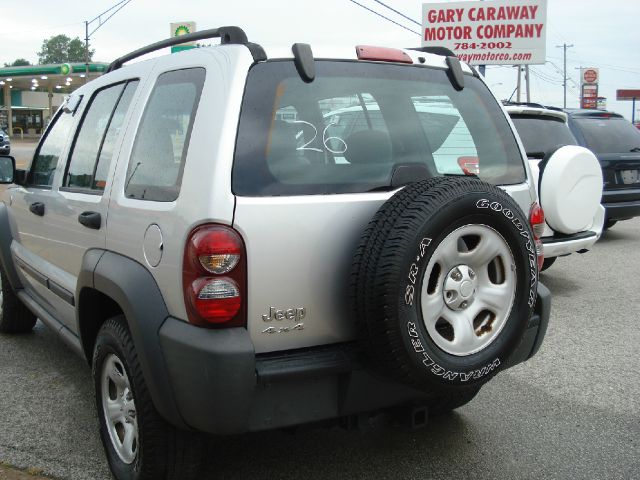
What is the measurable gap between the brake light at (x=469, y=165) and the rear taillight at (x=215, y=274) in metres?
1.19

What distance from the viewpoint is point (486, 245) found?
267 centimetres

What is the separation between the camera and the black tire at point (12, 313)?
511cm

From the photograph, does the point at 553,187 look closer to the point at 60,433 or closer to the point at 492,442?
the point at 492,442

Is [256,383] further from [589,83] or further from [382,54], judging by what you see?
[589,83]

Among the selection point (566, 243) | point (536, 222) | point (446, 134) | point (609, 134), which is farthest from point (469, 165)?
point (609, 134)

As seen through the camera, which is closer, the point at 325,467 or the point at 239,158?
the point at 239,158

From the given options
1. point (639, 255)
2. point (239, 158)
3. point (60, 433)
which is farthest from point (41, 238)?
point (639, 255)

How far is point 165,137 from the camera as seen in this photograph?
2906 mm

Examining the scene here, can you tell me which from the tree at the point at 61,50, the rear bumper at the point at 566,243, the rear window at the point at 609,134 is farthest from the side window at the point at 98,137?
the tree at the point at 61,50

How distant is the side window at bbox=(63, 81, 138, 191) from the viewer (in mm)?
3338

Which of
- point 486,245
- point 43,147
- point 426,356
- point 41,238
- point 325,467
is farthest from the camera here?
point 43,147

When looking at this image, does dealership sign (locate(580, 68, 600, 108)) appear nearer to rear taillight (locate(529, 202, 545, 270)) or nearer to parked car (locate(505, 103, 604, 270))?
parked car (locate(505, 103, 604, 270))

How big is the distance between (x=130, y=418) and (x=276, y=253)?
1.04 meters

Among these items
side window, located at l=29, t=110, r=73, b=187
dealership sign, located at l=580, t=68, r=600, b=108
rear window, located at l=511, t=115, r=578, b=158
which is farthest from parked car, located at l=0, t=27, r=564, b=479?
dealership sign, located at l=580, t=68, r=600, b=108
